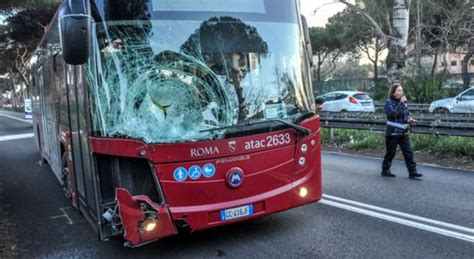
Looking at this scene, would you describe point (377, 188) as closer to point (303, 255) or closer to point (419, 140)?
point (303, 255)

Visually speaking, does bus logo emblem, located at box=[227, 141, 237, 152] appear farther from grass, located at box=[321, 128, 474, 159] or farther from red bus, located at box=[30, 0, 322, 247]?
grass, located at box=[321, 128, 474, 159]

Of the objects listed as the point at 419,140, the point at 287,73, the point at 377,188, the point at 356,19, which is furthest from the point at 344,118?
the point at 356,19

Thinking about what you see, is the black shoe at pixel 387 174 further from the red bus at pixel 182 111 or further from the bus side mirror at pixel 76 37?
the bus side mirror at pixel 76 37

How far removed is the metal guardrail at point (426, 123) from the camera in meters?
9.73

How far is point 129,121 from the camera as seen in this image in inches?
180

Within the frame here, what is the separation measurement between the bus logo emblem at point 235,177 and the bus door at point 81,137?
1.31 meters

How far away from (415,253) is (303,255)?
3.53 ft

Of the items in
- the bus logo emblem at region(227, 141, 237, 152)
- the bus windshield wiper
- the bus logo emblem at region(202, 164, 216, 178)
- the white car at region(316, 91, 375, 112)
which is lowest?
the white car at region(316, 91, 375, 112)

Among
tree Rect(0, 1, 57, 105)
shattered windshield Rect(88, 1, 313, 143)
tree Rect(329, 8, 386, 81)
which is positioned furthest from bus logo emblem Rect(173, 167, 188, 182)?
tree Rect(329, 8, 386, 81)

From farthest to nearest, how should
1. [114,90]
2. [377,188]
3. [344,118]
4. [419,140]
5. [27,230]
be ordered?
1. [344,118]
2. [419,140]
3. [377,188]
4. [27,230]
5. [114,90]

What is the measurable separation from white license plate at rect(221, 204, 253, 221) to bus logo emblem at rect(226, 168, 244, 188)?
0.82ft

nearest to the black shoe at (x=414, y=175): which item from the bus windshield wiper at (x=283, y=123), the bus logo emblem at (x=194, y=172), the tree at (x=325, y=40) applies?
the bus windshield wiper at (x=283, y=123)

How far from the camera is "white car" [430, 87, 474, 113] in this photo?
19.3 metres

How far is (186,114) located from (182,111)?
48 millimetres
